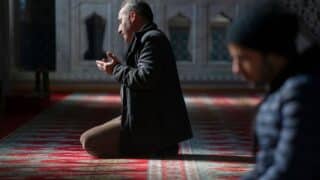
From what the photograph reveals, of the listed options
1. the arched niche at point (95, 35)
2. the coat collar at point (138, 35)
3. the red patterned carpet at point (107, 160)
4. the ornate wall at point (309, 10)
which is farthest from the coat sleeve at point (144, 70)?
the arched niche at point (95, 35)

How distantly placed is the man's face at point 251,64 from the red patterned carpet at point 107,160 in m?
2.40

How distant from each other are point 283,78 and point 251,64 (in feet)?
0.27

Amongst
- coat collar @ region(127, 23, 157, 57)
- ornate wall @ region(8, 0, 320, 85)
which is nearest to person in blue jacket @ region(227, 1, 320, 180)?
coat collar @ region(127, 23, 157, 57)

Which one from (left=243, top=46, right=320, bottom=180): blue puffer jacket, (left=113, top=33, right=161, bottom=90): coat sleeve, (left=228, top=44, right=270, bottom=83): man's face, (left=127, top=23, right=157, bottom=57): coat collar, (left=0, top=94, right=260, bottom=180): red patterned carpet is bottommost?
(left=0, top=94, right=260, bottom=180): red patterned carpet

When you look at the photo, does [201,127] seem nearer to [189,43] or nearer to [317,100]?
[189,43]

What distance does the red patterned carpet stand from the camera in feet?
13.3

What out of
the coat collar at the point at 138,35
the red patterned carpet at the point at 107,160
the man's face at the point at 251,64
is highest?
the man's face at the point at 251,64

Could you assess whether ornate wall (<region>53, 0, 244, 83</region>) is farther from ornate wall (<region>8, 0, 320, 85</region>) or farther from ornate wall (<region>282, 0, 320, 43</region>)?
ornate wall (<region>282, 0, 320, 43</region>)

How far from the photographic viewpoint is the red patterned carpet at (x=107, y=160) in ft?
13.3

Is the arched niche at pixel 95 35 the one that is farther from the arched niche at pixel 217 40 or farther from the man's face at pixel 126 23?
the man's face at pixel 126 23

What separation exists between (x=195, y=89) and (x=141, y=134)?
559 centimetres

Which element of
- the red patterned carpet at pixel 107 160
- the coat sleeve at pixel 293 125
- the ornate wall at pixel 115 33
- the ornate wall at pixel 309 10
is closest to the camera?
the coat sleeve at pixel 293 125

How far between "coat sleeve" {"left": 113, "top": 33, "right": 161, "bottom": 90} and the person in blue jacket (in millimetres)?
2758

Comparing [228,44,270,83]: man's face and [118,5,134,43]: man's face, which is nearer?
[228,44,270,83]: man's face
